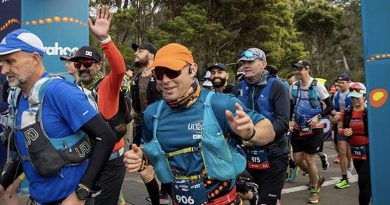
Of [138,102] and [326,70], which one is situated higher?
[326,70]

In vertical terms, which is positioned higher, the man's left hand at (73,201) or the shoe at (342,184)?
the man's left hand at (73,201)

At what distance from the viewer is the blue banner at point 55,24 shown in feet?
21.3

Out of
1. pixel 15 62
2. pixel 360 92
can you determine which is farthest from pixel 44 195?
pixel 360 92

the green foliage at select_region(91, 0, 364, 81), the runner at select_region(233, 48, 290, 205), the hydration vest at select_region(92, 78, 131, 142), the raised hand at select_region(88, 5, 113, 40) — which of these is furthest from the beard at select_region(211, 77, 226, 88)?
the green foliage at select_region(91, 0, 364, 81)

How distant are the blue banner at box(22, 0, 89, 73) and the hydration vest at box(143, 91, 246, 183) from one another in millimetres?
4224

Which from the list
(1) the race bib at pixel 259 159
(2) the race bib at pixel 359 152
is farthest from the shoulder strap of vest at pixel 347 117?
(1) the race bib at pixel 259 159

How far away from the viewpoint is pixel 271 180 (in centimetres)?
475

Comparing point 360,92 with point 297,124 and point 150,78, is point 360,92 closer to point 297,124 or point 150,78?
point 297,124

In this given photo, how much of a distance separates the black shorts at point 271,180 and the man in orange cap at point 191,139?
6.45ft

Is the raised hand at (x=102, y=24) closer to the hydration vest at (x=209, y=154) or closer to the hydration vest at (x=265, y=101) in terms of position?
the hydration vest at (x=209, y=154)

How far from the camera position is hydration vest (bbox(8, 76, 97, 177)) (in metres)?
2.64

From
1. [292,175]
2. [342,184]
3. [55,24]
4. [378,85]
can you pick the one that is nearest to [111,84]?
[378,85]

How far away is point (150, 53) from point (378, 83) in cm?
296

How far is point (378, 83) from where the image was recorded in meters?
4.69
